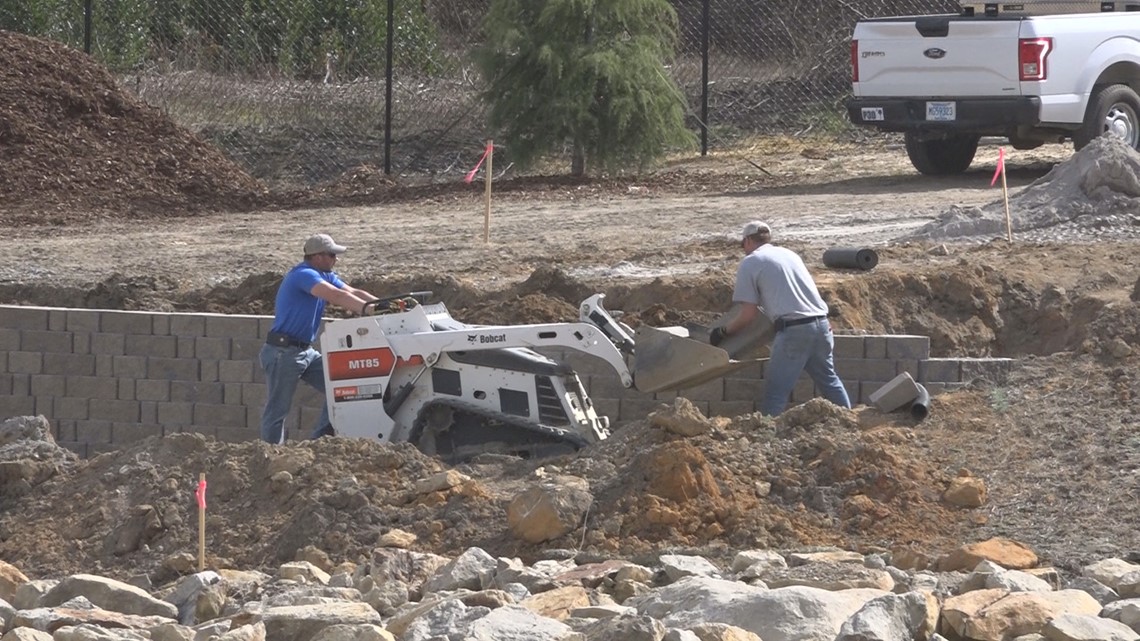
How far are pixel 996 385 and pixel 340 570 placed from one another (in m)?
4.05

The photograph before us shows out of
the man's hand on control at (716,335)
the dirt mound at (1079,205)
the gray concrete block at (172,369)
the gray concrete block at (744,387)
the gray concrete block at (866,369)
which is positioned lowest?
the gray concrete block at (172,369)

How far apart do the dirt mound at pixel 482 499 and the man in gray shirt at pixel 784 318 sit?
0.65 metres

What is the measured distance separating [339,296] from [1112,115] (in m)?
8.92

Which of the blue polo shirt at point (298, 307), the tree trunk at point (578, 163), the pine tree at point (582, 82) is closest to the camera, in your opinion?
the blue polo shirt at point (298, 307)

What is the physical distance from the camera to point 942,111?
16531 mm

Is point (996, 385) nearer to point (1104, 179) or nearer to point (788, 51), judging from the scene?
point (1104, 179)

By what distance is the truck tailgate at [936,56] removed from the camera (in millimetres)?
16188

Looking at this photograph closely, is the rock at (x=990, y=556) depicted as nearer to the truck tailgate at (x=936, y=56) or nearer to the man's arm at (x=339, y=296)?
the man's arm at (x=339, y=296)

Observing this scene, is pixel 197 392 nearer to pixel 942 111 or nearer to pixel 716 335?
pixel 716 335

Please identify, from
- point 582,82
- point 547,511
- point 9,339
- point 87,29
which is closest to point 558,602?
point 547,511

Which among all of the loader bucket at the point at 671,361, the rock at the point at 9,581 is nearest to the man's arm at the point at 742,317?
the loader bucket at the point at 671,361

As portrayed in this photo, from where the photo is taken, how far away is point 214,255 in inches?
603

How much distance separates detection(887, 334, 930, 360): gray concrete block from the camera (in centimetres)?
1098

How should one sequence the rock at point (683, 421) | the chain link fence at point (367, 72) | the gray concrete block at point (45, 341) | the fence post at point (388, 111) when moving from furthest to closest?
1. the chain link fence at point (367, 72)
2. the fence post at point (388, 111)
3. the gray concrete block at point (45, 341)
4. the rock at point (683, 421)
